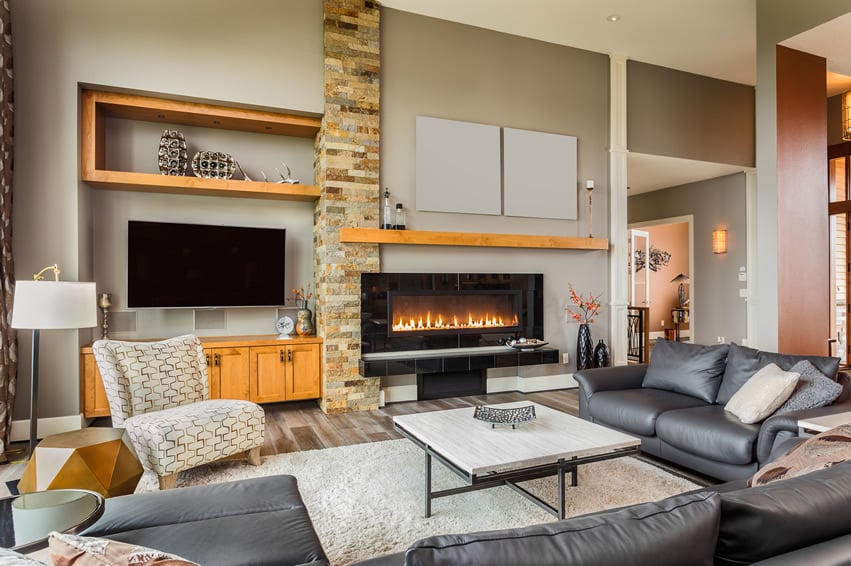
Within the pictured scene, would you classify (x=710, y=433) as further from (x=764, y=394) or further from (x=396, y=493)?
(x=396, y=493)

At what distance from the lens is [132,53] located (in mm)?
4168

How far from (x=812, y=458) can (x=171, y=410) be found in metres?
3.15

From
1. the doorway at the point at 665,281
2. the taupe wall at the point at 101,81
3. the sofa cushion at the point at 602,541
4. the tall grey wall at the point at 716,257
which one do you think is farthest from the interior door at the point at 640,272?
the sofa cushion at the point at 602,541

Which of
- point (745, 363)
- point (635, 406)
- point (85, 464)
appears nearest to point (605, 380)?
point (635, 406)

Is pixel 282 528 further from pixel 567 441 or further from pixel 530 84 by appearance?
pixel 530 84

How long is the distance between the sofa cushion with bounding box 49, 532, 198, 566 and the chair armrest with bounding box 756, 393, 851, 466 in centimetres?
270

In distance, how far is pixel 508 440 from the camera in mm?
2529

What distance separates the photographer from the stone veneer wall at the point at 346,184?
4.66 metres

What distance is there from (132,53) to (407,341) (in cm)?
340

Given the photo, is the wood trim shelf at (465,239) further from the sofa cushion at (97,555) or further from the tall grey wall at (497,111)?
the sofa cushion at (97,555)

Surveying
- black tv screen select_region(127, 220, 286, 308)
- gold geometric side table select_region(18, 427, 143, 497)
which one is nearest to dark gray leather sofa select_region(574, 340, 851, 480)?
gold geometric side table select_region(18, 427, 143, 497)

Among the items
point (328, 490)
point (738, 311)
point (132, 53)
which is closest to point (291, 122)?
point (132, 53)

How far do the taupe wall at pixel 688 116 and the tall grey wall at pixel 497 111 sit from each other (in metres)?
0.47

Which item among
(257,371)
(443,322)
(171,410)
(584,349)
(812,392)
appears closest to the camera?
(812,392)
